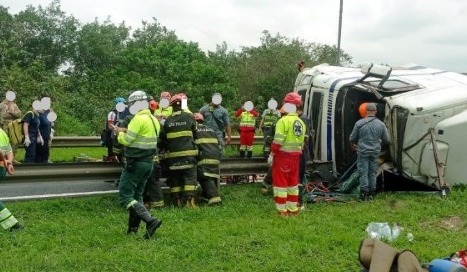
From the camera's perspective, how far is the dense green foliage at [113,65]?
24.0 metres

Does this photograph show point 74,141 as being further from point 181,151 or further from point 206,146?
point 181,151

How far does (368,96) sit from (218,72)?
2001cm

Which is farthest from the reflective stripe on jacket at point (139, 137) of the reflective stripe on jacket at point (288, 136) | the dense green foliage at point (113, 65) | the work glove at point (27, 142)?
the dense green foliage at point (113, 65)

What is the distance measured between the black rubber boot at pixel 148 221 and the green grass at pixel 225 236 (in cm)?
9

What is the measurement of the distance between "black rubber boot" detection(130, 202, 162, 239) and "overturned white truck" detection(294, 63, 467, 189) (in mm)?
4164

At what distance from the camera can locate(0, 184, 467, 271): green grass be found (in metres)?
5.27

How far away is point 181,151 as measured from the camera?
25.5 ft

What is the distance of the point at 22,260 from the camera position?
523 centimetres

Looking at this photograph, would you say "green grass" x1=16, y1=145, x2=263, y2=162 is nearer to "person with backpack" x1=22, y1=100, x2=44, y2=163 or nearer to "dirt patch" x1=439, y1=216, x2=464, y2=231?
"person with backpack" x1=22, y1=100, x2=44, y2=163

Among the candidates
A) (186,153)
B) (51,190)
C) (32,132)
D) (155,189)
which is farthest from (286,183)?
(32,132)

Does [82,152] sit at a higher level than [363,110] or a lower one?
lower

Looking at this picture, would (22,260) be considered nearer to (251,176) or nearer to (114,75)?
(251,176)

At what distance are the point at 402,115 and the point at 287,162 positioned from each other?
84.5 inches

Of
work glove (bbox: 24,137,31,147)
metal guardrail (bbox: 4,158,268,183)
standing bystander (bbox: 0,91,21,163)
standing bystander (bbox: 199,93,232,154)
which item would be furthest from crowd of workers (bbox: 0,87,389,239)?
standing bystander (bbox: 0,91,21,163)
